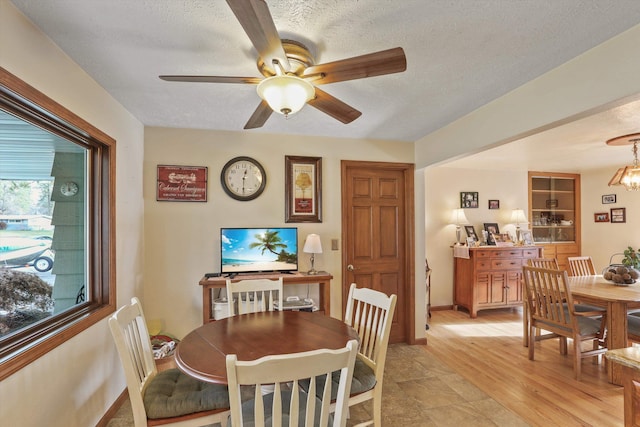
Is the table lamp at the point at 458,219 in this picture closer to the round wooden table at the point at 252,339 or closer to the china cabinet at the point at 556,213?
the china cabinet at the point at 556,213

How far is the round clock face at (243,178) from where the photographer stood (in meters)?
3.23

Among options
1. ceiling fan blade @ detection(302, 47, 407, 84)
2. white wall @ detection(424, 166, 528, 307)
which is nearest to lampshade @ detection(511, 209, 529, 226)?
white wall @ detection(424, 166, 528, 307)

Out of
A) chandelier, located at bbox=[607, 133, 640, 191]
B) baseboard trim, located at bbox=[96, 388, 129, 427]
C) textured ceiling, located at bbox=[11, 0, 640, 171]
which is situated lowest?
baseboard trim, located at bbox=[96, 388, 129, 427]

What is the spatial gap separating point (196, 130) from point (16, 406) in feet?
8.10

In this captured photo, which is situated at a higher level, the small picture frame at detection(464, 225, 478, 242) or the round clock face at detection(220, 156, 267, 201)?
the round clock face at detection(220, 156, 267, 201)

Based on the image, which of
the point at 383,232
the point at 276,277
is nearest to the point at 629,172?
the point at 383,232

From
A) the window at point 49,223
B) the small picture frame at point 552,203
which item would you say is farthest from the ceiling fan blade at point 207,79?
the small picture frame at point 552,203

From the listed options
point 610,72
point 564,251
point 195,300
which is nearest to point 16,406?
point 195,300

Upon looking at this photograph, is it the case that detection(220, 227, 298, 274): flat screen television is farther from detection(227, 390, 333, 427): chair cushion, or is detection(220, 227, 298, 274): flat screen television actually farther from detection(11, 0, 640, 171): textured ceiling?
detection(227, 390, 333, 427): chair cushion

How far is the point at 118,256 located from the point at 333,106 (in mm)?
2040

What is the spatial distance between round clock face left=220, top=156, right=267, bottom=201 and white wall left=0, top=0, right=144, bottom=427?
31.5 inches

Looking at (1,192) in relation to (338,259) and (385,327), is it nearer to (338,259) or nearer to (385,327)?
(385,327)

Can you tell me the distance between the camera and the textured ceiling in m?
1.42

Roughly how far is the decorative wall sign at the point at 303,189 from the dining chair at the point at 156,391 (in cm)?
→ 182
